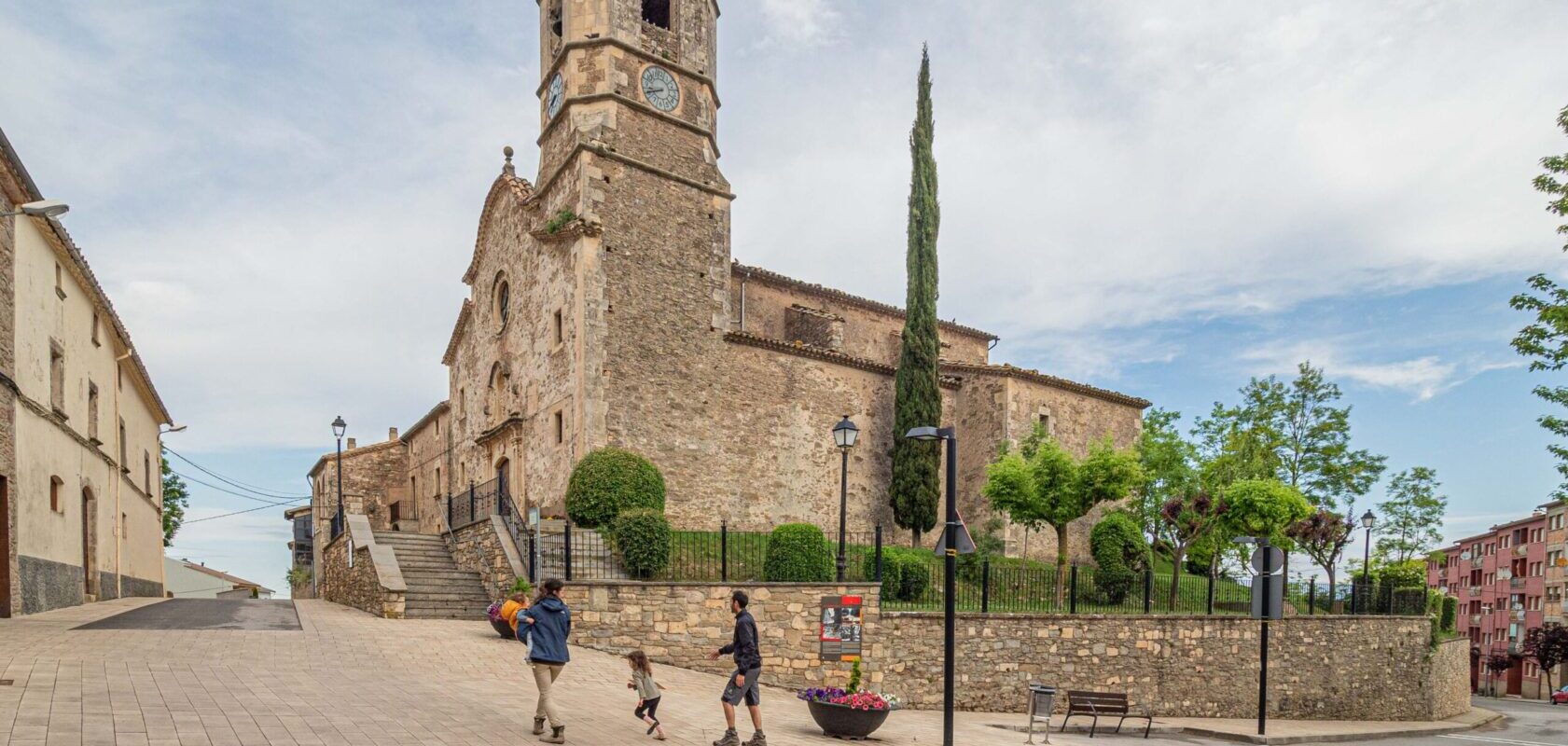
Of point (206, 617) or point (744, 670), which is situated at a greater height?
point (744, 670)

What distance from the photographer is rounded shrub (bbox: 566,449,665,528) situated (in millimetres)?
20406

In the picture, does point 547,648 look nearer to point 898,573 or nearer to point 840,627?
point 840,627

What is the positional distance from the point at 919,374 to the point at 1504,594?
198 ft

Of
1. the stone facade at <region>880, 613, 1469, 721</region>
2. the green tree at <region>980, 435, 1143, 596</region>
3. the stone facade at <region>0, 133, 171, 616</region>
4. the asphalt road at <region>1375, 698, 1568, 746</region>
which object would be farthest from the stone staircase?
the asphalt road at <region>1375, 698, 1568, 746</region>

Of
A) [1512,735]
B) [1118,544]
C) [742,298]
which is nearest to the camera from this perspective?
[1512,735]

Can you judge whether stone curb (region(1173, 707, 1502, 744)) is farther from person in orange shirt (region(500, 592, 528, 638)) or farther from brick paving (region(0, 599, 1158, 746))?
person in orange shirt (region(500, 592, 528, 638))

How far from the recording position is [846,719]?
11.1 meters

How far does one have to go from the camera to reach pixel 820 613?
15367mm

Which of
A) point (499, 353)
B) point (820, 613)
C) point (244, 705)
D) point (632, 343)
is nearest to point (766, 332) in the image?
point (632, 343)

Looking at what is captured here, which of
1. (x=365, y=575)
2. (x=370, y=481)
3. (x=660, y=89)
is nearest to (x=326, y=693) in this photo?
(x=365, y=575)

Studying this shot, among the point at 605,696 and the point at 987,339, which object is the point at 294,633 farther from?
the point at 987,339

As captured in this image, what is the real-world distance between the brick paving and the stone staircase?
115 centimetres

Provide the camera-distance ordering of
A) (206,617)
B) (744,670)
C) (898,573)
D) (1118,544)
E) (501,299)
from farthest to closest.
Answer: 1. (501,299)
2. (1118,544)
3. (898,573)
4. (206,617)
5. (744,670)

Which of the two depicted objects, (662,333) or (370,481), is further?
(370,481)
